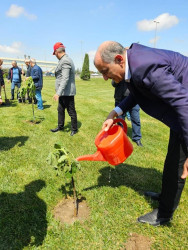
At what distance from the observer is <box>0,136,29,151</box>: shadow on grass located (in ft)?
14.0

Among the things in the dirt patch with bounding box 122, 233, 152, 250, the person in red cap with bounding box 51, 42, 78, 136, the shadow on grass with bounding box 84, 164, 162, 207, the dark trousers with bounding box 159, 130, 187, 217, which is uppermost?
the person in red cap with bounding box 51, 42, 78, 136

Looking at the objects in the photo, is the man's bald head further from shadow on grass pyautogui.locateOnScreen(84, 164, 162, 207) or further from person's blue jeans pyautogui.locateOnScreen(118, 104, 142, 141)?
person's blue jeans pyautogui.locateOnScreen(118, 104, 142, 141)

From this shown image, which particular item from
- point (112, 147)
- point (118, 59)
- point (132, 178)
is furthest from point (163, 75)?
point (132, 178)

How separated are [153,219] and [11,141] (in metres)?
3.63

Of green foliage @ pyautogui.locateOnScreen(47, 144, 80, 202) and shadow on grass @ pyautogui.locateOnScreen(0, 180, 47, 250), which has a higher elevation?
green foliage @ pyautogui.locateOnScreen(47, 144, 80, 202)

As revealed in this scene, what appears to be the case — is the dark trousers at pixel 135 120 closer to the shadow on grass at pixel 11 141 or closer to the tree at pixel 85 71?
the shadow on grass at pixel 11 141

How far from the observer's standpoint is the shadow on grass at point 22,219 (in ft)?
6.84

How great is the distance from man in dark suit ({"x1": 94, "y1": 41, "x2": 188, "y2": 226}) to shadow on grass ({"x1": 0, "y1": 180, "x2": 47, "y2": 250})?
141 centimetres

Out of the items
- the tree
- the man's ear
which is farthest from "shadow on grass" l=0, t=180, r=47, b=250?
the tree

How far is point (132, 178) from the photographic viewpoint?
3273 mm

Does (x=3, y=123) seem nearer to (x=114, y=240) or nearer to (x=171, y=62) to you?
(x=114, y=240)

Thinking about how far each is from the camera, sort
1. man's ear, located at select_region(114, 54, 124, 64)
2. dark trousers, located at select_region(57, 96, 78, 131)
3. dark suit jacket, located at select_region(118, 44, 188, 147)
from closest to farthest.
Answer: dark suit jacket, located at select_region(118, 44, 188, 147), man's ear, located at select_region(114, 54, 124, 64), dark trousers, located at select_region(57, 96, 78, 131)

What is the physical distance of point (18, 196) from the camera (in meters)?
2.72

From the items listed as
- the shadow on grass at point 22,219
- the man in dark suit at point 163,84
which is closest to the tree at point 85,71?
the shadow on grass at point 22,219
